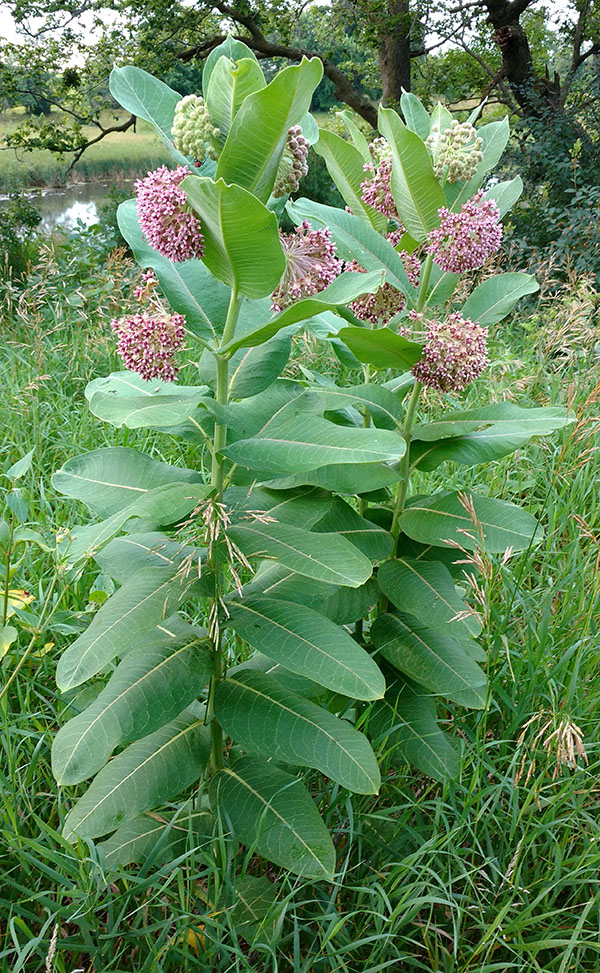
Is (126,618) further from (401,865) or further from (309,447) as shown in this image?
(401,865)

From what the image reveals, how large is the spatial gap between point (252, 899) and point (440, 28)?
11.1m

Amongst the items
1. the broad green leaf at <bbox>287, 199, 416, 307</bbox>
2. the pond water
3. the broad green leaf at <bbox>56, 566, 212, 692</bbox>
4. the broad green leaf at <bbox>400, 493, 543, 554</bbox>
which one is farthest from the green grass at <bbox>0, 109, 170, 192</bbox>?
the broad green leaf at <bbox>56, 566, 212, 692</bbox>

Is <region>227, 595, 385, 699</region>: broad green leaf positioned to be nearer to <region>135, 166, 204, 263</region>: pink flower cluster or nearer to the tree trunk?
<region>135, 166, 204, 263</region>: pink flower cluster

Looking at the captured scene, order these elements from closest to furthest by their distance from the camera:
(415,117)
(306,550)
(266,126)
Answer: (266,126) < (306,550) < (415,117)

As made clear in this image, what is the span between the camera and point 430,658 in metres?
1.44

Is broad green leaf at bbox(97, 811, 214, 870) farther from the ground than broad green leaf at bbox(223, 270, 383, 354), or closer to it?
closer to it

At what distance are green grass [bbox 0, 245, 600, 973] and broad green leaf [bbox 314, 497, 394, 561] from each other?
27 centimetres

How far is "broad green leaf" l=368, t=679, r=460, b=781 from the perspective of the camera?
140 centimetres

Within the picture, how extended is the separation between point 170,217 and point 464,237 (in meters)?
0.64

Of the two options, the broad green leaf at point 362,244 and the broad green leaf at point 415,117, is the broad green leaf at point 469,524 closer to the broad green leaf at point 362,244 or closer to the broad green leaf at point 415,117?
the broad green leaf at point 362,244

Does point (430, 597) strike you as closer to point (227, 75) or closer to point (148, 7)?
point (227, 75)

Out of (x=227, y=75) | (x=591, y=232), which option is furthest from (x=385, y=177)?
(x=591, y=232)

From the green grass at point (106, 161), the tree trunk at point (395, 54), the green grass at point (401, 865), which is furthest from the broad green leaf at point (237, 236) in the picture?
the green grass at point (106, 161)

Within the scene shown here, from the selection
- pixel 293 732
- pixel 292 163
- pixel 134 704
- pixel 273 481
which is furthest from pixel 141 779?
pixel 292 163
